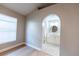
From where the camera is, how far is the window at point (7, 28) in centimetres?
336

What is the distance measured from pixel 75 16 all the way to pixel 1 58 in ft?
6.95

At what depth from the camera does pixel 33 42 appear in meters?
4.12

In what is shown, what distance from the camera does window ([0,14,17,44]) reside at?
132 inches

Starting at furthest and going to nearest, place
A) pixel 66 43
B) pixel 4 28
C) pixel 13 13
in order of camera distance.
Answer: pixel 13 13, pixel 4 28, pixel 66 43

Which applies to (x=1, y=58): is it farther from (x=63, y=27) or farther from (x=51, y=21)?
(x=51, y=21)

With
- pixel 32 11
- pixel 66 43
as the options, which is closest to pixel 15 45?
pixel 32 11

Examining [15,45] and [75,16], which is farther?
[15,45]

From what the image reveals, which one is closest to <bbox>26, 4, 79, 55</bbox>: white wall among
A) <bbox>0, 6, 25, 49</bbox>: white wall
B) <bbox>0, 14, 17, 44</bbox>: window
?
<bbox>0, 6, 25, 49</bbox>: white wall

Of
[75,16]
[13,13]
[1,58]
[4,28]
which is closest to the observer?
[1,58]

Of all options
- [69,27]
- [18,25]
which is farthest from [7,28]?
[69,27]

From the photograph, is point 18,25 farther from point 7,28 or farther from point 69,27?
point 69,27

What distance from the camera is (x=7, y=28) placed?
3725mm

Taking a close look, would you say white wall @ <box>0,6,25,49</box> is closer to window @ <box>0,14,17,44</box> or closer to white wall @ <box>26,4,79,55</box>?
window @ <box>0,14,17,44</box>

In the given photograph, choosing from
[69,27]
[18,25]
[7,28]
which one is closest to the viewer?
[69,27]
